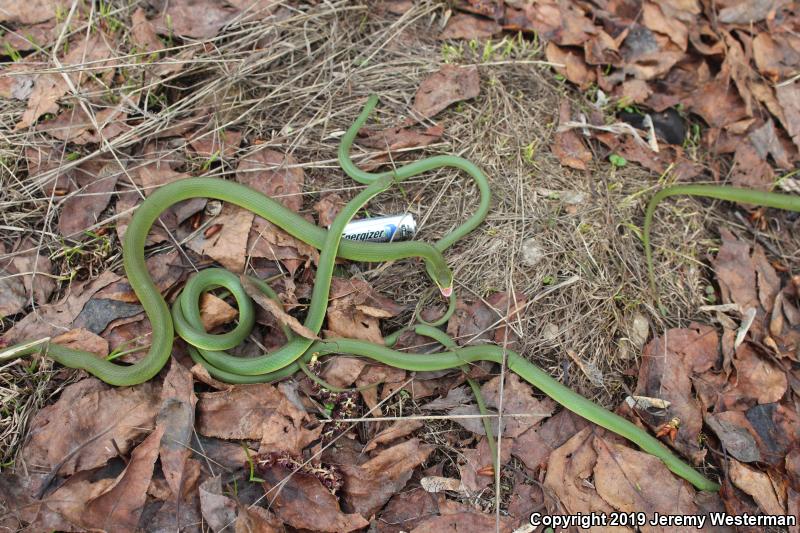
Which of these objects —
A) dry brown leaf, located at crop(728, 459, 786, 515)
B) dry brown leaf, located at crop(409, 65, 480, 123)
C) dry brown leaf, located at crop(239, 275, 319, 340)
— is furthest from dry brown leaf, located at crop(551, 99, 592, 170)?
dry brown leaf, located at crop(239, 275, 319, 340)

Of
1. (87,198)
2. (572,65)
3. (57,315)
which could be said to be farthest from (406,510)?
(572,65)

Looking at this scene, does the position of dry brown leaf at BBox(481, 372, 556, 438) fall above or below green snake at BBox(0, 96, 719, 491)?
below

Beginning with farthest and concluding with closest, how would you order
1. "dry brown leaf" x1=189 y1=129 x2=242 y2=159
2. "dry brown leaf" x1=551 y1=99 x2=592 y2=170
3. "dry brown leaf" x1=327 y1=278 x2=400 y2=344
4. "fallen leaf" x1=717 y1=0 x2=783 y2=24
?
"fallen leaf" x1=717 y1=0 x2=783 y2=24 → "dry brown leaf" x1=551 y1=99 x2=592 y2=170 → "dry brown leaf" x1=189 y1=129 x2=242 y2=159 → "dry brown leaf" x1=327 y1=278 x2=400 y2=344

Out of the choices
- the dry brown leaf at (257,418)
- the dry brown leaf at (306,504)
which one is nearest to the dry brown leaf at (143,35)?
the dry brown leaf at (257,418)

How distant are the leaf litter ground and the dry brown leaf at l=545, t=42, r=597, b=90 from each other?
0.14 ft

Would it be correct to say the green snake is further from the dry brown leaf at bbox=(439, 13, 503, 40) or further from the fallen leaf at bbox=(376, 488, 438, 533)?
the dry brown leaf at bbox=(439, 13, 503, 40)

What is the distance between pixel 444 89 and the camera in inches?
203

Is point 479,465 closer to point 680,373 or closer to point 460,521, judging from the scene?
point 460,521

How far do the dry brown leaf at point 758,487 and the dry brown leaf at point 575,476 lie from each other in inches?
39.2

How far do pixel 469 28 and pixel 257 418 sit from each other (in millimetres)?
4387

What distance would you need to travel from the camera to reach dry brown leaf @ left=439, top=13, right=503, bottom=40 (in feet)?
18.1

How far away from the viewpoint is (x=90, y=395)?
372 centimetres

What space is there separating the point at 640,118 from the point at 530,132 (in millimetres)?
1282

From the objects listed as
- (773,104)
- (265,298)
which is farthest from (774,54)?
(265,298)
